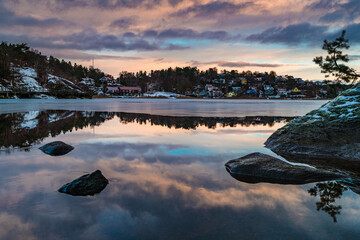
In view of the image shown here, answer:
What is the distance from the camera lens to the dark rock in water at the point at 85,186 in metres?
5.47

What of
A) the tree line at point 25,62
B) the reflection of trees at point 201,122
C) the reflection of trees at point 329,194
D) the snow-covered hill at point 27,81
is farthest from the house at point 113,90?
the reflection of trees at point 329,194

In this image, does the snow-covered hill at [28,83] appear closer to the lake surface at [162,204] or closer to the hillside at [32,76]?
the hillside at [32,76]

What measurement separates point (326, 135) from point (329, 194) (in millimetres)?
5344

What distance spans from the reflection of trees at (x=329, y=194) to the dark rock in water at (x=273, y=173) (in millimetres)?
364

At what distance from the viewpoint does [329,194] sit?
5.51 meters

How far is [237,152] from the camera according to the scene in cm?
973

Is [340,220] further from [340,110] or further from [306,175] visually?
[340,110]

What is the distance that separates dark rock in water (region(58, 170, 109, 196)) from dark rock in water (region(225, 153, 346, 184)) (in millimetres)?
3677

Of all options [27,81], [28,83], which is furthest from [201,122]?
A: [27,81]

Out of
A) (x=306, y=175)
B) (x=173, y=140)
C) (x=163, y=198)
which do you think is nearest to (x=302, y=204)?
(x=306, y=175)

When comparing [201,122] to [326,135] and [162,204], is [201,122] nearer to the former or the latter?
[326,135]

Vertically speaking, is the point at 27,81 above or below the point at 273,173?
above

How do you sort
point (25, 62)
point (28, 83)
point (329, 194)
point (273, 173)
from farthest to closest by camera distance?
point (25, 62) → point (28, 83) → point (273, 173) → point (329, 194)

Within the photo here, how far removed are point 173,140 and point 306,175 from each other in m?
6.83
